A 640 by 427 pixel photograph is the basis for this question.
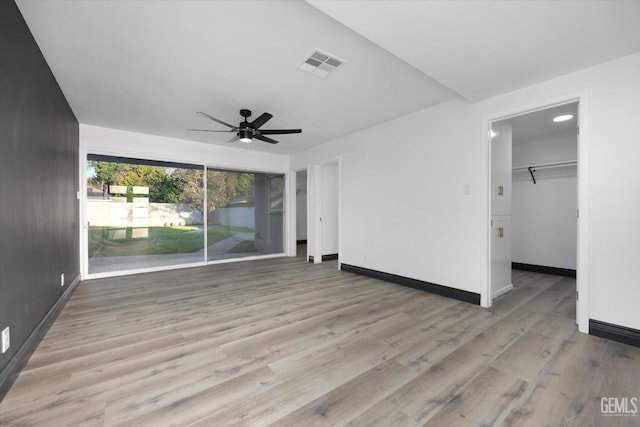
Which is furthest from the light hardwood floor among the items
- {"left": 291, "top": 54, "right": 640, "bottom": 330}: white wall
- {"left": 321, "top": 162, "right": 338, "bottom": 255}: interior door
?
{"left": 321, "top": 162, "right": 338, "bottom": 255}: interior door

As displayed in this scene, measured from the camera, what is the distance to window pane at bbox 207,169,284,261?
18.4ft

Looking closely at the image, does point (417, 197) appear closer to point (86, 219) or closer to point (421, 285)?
point (421, 285)

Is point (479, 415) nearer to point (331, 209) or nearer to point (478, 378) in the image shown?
point (478, 378)

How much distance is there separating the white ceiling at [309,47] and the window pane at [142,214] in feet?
4.86

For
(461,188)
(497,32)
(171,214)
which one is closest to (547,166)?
(461,188)

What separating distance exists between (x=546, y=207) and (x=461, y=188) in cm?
274

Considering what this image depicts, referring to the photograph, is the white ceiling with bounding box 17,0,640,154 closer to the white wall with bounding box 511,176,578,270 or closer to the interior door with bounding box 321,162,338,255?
the interior door with bounding box 321,162,338,255

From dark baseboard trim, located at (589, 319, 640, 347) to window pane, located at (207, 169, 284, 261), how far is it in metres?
5.58

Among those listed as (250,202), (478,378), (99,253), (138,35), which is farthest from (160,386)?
(250,202)

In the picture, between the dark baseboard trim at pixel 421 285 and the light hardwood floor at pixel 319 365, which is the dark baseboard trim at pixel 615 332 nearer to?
the light hardwood floor at pixel 319 365

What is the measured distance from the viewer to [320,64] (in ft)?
8.38

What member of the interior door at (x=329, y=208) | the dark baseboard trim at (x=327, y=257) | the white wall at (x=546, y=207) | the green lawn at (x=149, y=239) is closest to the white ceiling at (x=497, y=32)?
the white wall at (x=546, y=207)

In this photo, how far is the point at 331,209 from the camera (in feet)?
19.8

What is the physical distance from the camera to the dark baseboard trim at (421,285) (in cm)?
314
